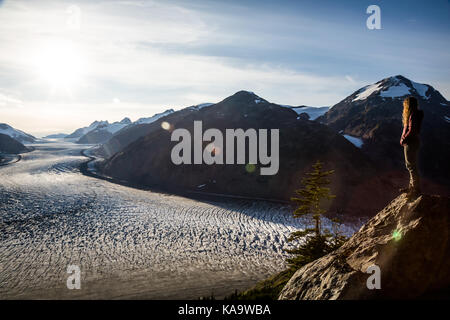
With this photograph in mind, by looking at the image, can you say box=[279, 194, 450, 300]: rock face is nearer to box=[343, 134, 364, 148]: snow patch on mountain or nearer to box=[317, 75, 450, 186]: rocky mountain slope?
box=[317, 75, 450, 186]: rocky mountain slope

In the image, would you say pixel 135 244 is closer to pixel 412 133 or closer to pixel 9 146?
Result: pixel 412 133

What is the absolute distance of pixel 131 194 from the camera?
194ft

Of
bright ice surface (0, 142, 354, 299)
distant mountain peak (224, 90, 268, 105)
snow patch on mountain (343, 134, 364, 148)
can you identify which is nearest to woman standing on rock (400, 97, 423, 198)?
bright ice surface (0, 142, 354, 299)

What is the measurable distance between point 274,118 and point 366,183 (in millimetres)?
45468

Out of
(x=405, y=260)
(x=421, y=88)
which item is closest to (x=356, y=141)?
(x=421, y=88)

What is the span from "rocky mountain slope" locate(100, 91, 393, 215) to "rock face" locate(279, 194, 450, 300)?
43.9m

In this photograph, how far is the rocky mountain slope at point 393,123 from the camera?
73688mm

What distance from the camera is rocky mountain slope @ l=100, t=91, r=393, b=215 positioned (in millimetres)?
56656

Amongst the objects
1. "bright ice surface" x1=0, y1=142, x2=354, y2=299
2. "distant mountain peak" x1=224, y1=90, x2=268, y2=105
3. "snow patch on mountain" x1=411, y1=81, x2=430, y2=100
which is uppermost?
"snow patch on mountain" x1=411, y1=81, x2=430, y2=100

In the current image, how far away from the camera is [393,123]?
3455 inches

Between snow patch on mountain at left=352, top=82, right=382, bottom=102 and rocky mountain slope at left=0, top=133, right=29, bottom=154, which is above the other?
snow patch on mountain at left=352, top=82, right=382, bottom=102

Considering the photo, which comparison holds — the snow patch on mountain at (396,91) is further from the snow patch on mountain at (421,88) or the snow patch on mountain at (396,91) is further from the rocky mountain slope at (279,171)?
the rocky mountain slope at (279,171)

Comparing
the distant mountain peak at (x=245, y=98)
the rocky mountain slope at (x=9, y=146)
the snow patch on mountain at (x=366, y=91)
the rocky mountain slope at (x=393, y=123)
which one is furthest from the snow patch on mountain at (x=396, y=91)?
the rocky mountain slope at (x=9, y=146)
